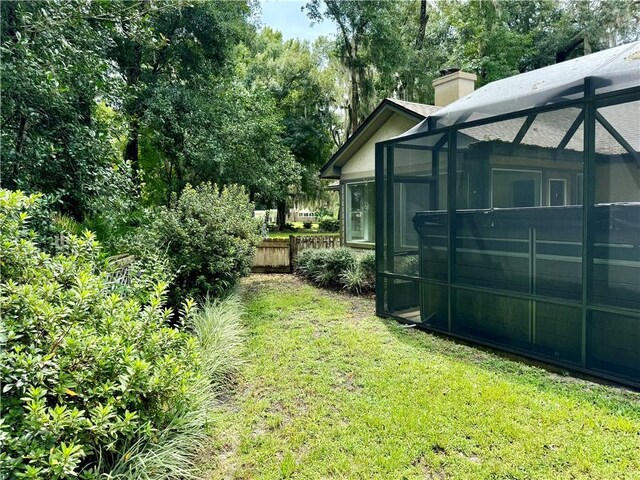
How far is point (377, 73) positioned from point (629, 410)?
17.5 meters

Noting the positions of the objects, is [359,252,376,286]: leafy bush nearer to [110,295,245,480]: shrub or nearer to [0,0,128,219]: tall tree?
[110,295,245,480]: shrub

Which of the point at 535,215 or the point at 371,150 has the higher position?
the point at 371,150

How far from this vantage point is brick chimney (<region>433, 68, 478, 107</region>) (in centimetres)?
966

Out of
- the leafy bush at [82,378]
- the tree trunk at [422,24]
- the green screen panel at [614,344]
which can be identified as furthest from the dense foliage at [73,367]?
the tree trunk at [422,24]

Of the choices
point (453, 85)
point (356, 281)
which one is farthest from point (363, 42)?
point (356, 281)

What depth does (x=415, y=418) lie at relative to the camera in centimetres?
308

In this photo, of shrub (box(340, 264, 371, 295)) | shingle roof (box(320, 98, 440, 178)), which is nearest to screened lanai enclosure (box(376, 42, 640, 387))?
shrub (box(340, 264, 371, 295))

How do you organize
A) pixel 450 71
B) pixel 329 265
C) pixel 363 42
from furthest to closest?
pixel 363 42 < pixel 450 71 < pixel 329 265

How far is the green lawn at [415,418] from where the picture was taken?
2537 mm

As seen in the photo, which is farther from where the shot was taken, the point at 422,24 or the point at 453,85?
the point at 422,24

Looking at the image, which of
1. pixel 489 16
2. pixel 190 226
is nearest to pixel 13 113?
pixel 190 226

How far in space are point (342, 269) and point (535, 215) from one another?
517 cm

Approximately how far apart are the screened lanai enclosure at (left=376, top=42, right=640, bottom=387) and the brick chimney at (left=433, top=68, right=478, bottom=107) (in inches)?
174

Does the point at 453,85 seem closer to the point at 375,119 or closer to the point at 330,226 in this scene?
the point at 375,119
